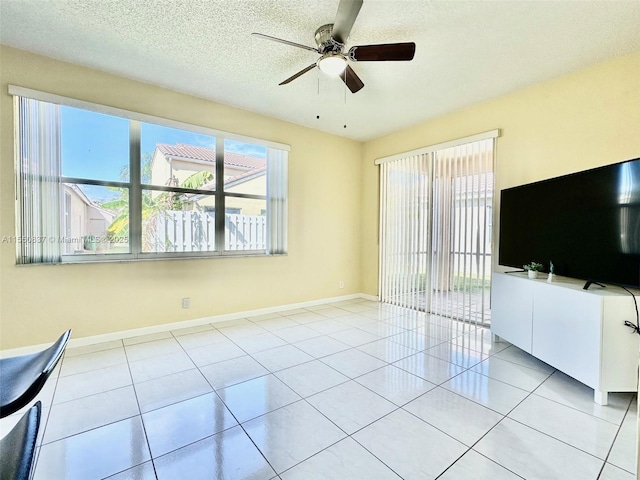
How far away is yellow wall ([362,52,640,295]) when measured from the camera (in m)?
2.68

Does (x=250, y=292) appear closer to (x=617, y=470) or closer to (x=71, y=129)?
(x=71, y=129)

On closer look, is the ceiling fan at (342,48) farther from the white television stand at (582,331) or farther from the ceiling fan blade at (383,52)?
the white television stand at (582,331)

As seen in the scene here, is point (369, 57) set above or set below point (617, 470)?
above

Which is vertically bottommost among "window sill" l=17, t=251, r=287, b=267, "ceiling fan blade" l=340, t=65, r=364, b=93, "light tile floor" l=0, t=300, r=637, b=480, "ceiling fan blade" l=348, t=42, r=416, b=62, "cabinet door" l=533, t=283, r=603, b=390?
"light tile floor" l=0, t=300, r=637, b=480

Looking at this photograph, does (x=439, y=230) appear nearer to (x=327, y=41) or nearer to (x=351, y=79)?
(x=351, y=79)

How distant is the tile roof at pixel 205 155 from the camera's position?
358 cm

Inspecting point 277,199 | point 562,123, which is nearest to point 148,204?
point 277,199

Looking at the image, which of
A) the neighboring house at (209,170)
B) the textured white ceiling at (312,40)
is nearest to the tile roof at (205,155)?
the neighboring house at (209,170)

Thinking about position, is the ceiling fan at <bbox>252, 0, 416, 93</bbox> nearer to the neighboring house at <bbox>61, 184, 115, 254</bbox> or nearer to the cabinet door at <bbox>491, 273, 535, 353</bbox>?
the cabinet door at <bbox>491, 273, 535, 353</bbox>

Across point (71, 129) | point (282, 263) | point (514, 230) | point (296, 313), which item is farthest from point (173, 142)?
A: point (514, 230)

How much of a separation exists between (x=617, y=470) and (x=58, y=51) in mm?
5305

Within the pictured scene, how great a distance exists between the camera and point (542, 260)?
2.80m

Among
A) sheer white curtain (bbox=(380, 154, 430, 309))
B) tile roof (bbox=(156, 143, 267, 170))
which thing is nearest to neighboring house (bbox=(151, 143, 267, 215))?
tile roof (bbox=(156, 143, 267, 170))

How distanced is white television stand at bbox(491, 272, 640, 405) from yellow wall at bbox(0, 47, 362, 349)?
2.97m
